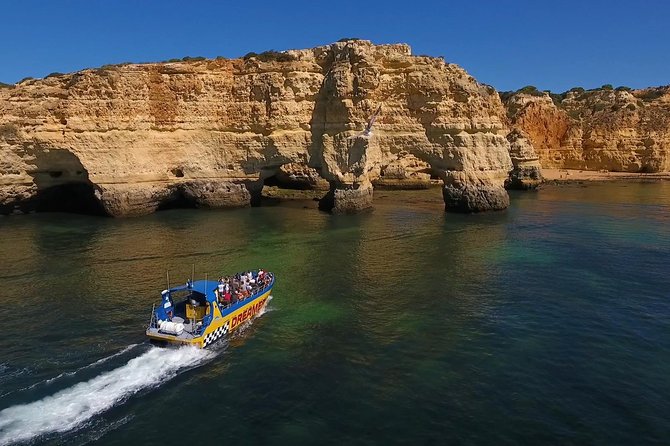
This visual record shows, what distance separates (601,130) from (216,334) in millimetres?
82388

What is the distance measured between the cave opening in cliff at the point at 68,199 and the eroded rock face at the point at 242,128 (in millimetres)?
643

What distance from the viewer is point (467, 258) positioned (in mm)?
28969

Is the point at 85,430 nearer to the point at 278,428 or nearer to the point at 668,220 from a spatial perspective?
the point at 278,428

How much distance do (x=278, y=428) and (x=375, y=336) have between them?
615 centimetres

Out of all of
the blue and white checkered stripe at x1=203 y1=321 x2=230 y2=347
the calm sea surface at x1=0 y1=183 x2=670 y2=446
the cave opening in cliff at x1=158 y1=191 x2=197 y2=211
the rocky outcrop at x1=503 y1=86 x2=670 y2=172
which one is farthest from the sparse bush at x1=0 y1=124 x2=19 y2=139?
the rocky outcrop at x1=503 y1=86 x2=670 y2=172

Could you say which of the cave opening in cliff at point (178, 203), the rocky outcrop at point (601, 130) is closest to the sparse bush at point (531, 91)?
the rocky outcrop at point (601, 130)

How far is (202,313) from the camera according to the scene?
1866 cm

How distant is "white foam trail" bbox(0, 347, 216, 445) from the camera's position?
41.8ft

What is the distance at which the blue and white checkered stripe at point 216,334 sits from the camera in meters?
17.5

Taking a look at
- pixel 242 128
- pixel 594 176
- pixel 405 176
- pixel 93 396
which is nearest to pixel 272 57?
pixel 242 128

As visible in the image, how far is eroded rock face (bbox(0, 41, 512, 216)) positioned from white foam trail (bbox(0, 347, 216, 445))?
28.3 meters

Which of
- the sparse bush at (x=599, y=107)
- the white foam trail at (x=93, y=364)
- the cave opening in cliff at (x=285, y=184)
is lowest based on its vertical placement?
the white foam trail at (x=93, y=364)

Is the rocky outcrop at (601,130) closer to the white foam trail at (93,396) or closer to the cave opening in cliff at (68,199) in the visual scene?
the cave opening in cliff at (68,199)

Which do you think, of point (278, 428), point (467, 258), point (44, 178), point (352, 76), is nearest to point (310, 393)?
point (278, 428)
